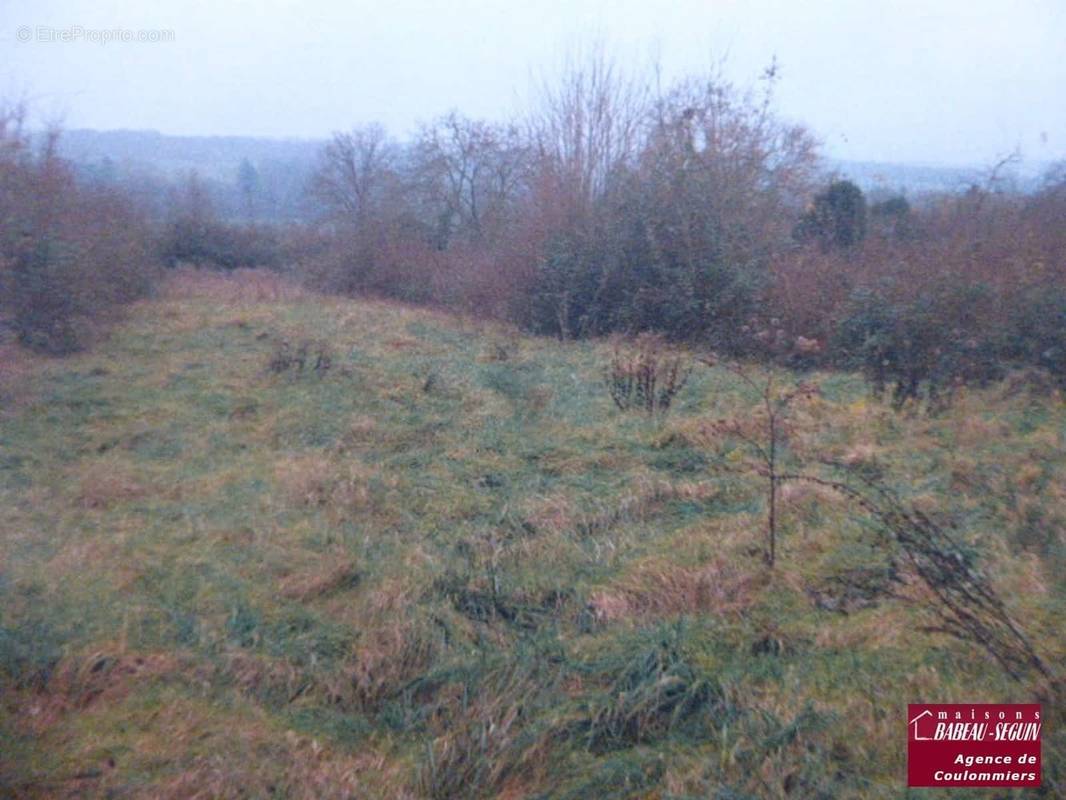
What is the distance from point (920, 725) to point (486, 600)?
218 cm

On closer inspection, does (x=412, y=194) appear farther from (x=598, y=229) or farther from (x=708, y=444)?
(x=708, y=444)

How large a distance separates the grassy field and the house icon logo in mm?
53

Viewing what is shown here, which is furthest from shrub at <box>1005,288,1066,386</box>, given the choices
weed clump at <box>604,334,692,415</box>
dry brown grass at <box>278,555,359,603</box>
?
dry brown grass at <box>278,555,359,603</box>

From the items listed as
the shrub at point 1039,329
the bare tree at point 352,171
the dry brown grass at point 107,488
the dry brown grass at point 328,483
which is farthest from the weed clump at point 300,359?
the bare tree at point 352,171

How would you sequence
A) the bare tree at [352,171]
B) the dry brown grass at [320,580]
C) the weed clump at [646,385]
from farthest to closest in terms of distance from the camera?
the bare tree at [352,171], the weed clump at [646,385], the dry brown grass at [320,580]

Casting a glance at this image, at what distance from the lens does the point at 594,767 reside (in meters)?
3.44

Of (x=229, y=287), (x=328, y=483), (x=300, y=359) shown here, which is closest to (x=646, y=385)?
(x=328, y=483)

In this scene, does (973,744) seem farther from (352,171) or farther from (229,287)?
(352,171)

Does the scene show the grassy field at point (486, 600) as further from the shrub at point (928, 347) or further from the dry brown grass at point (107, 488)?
the shrub at point (928, 347)

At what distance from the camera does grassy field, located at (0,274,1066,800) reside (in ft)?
11.4

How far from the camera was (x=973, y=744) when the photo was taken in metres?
3.33

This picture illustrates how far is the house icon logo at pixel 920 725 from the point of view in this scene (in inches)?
133

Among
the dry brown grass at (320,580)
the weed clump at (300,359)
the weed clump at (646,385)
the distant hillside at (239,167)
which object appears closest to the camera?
the dry brown grass at (320,580)

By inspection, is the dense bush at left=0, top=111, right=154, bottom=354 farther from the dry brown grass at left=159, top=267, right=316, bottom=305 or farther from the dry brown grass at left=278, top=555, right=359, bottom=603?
the dry brown grass at left=278, top=555, right=359, bottom=603
